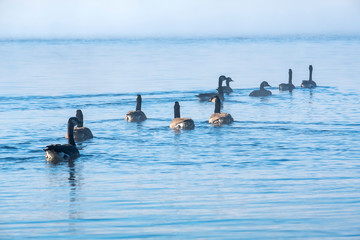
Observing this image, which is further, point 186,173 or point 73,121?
point 73,121

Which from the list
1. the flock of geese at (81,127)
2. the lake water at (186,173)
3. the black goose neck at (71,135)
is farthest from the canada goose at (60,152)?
the black goose neck at (71,135)

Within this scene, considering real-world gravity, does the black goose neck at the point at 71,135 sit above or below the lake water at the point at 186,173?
above

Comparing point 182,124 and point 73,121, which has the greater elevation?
point 73,121

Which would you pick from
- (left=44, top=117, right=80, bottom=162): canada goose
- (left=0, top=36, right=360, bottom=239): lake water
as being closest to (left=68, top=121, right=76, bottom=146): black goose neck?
(left=0, top=36, right=360, bottom=239): lake water

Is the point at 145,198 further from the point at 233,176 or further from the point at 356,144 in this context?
the point at 356,144

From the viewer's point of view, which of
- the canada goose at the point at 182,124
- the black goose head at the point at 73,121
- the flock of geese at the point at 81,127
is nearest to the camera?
the flock of geese at the point at 81,127

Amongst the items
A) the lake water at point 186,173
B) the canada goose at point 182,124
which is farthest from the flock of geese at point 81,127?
the lake water at point 186,173

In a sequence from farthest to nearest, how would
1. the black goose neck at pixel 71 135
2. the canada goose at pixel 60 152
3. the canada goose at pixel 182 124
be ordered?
the canada goose at pixel 182 124
the black goose neck at pixel 71 135
the canada goose at pixel 60 152

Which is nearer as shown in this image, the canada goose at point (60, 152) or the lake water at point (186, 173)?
the lake water at point (186, 173)

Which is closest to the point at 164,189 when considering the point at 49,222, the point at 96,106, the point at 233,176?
the point at 233,176

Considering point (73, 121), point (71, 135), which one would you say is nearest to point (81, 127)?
point (73, 121)

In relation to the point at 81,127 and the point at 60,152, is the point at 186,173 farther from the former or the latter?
the point at 81,127

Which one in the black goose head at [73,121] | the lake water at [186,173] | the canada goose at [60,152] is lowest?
the lake water at [186,173]

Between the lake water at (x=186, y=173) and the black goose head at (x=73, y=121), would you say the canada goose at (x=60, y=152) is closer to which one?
the lake water at (x=186, y=173)
